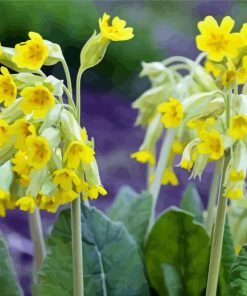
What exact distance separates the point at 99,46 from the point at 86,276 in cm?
20

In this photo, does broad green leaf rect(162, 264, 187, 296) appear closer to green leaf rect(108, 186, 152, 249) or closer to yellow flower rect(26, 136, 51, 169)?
green leaf rect(108, 186, 152, 249)

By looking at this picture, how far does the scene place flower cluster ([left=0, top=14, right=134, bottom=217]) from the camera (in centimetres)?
49

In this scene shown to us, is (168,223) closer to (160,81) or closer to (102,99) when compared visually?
(160,81)

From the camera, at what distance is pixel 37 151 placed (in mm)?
487

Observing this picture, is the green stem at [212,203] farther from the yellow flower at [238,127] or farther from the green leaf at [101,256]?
the yellow flower at [238,127]

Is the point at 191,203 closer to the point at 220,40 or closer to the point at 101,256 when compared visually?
the point at 101,256

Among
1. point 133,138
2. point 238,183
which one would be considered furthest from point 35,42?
point 133,138

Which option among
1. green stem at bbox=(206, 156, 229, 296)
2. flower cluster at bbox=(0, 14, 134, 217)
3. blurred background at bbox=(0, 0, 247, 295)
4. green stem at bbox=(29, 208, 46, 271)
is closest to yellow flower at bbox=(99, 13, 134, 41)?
flower cluster at bbox=(0, 14, 134, 217)

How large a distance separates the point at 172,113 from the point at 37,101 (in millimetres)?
114

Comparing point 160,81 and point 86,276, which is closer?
point 86,276

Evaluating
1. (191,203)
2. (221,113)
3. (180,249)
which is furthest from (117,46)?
(221,113)

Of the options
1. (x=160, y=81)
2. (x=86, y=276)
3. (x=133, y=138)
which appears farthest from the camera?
(x=133, y=138)

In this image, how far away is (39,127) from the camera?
0.50m

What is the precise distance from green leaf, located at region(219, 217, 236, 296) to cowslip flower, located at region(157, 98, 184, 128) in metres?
0.10
